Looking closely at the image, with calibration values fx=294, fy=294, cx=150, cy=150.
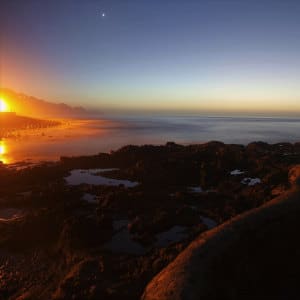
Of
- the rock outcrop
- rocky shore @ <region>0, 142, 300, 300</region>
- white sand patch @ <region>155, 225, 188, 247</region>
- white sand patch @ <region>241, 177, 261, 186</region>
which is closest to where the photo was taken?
the rock outcrop

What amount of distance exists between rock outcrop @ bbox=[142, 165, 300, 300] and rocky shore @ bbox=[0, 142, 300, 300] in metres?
0.16

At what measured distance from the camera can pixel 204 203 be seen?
24.4 metres

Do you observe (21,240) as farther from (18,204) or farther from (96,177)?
(96,177)

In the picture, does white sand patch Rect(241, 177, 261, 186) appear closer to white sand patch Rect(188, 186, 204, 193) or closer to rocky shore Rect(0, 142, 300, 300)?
rocky shore Rect(0, 142, 300, 300)

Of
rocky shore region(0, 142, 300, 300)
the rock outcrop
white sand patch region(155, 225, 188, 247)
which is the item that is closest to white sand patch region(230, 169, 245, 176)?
rocky shore region(0, 142, 300, 300)

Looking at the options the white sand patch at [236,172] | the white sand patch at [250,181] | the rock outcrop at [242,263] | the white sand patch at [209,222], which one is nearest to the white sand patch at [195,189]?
the white sand patch at [250,181]

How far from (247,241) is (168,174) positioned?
20.4m

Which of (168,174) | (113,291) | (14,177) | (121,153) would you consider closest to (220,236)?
(113,291)

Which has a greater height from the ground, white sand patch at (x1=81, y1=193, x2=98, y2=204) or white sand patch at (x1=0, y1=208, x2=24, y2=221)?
white sand patch at (x1=81, y1=193, x2=98, y2=204)

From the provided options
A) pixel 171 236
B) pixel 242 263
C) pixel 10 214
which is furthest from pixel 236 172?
pixel 10 214

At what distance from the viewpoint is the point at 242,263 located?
11.9 metres

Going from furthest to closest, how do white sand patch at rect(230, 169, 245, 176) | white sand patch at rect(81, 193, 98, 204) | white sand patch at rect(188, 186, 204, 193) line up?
1. white sand patch at rect(230, 169, 245, 176)
2. white sand patch at rect(188, 186, 204, 193)
3. white sand patch at rect(81, 193, 98, 204)

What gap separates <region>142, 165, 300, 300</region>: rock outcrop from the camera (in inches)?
420

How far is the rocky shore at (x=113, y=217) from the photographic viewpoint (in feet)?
43.7
